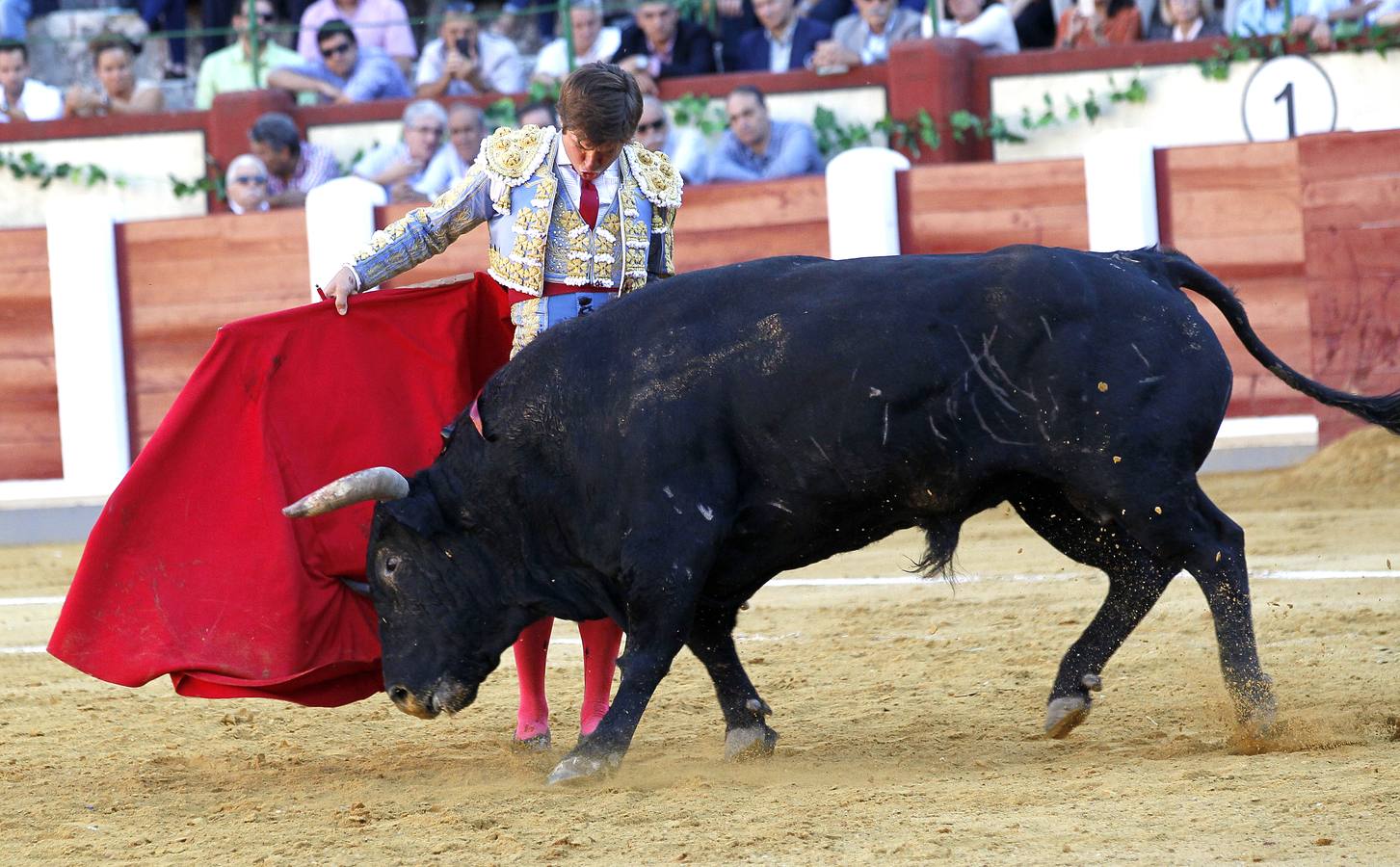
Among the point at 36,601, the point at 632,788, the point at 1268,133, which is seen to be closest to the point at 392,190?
the point at 36,601

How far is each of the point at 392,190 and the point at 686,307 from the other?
5092 millimetres

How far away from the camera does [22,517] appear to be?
8.17 metres

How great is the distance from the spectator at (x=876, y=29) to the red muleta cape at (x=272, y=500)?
496 cm

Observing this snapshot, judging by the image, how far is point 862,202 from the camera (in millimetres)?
7715

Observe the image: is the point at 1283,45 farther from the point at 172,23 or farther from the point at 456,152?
the point at 172,23

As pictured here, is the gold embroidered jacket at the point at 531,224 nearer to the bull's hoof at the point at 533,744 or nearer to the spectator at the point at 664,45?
the bull's hoof at the point at 533,744

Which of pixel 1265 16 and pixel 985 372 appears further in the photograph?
pixel 1265 16

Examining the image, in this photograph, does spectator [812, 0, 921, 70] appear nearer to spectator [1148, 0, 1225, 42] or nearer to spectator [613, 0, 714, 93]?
spectator [613, 0, 714, 93]

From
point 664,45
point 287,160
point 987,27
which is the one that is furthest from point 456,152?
point 987,27

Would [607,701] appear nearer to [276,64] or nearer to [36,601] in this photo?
[36,601]

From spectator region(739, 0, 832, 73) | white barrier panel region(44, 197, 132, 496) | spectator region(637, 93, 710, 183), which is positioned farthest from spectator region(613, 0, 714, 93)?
white barrier panel region(44, 197, 132, 496)

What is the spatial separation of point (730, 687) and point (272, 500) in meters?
1.01

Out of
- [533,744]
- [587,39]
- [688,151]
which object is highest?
[587,39]

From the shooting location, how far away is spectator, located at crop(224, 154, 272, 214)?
325 inches
